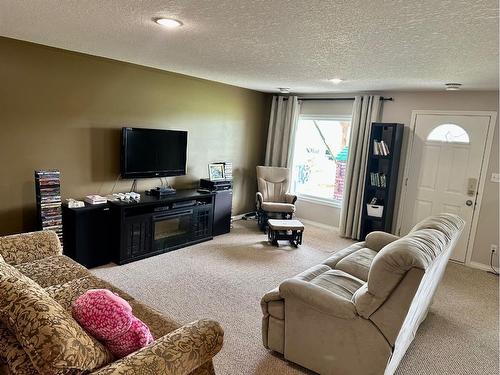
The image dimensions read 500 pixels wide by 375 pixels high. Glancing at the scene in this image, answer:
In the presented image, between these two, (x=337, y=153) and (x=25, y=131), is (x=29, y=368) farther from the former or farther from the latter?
(x=337, y=153)

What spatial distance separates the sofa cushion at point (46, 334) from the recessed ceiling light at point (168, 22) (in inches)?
68.6

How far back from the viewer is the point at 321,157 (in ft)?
A: 20.3

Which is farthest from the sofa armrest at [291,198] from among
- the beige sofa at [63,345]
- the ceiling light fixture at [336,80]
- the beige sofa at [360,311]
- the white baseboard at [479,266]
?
the beige sofa at [63,345]

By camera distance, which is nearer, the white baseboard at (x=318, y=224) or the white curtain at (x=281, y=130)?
the white baseboard at (x=318, y=224)

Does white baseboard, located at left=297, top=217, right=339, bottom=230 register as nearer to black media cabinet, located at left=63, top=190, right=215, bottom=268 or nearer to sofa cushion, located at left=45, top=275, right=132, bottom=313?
black media cabinet, located at left=63, top=190, right=215, bottom=268

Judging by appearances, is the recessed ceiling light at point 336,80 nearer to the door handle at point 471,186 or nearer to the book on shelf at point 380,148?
the book on shelf at point 380,148

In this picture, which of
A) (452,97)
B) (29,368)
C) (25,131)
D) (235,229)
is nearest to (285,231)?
(235,229)

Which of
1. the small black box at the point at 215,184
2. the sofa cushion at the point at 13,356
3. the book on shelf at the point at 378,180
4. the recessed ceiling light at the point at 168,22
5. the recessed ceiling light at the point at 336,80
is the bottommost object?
the sofa cushion at the point at 13,356

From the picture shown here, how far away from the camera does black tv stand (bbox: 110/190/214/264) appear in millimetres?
3857

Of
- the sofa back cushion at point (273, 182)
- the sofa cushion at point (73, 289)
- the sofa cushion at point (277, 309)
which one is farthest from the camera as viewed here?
the sofa back cushion at point (273, 182)

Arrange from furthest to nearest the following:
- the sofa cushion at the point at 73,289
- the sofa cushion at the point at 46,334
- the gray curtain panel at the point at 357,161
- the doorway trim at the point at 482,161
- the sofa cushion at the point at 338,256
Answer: the gray curtain panel at the point at 357,161 < the doorway trim at the point at 482,161 < the sofa cushion at the point at 338,256 < the sofa cushion at the point at 73,289 < the sofa cushion at the point at 46,334

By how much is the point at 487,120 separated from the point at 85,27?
15.0 ft

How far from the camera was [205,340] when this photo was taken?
1.57m

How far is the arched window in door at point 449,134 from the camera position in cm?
459
